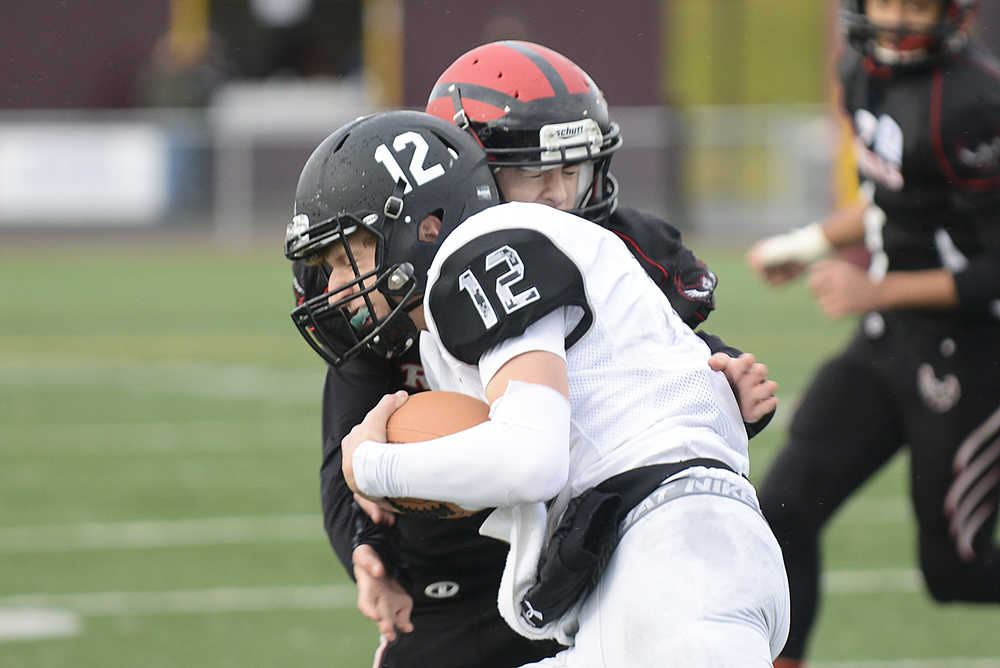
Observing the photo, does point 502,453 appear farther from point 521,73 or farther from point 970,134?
point 970,134

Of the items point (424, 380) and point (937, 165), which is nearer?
point (424, 380)

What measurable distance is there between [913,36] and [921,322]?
2.77 ft

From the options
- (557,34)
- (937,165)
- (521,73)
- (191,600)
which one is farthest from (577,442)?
(557,34)

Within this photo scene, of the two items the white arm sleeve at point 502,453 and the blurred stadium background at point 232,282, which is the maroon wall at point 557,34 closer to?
the blurred stadium background at point 232,282

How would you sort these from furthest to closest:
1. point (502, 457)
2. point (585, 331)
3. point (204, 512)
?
point (204, 512) < point (585, 331) < point (502, 457)

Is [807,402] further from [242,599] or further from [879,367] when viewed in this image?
[242,599]

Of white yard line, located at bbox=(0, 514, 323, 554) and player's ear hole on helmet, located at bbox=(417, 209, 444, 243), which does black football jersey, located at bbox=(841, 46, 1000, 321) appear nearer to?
player's ear hole on helmet, located at bbox=(417, 209, 444, 243)

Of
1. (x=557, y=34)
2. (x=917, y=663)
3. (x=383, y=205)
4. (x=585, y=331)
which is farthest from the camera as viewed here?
(x=557, y=34)

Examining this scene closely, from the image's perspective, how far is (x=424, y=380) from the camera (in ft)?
11.0

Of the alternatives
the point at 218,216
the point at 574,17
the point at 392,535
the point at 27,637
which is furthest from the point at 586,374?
the point at 574,17

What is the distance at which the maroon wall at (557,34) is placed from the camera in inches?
914

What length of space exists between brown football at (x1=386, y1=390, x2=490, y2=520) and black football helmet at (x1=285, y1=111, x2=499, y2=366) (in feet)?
0.61

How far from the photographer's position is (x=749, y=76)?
35.8m

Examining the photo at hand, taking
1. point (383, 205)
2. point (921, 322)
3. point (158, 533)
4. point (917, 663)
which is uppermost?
point (383, 205)
